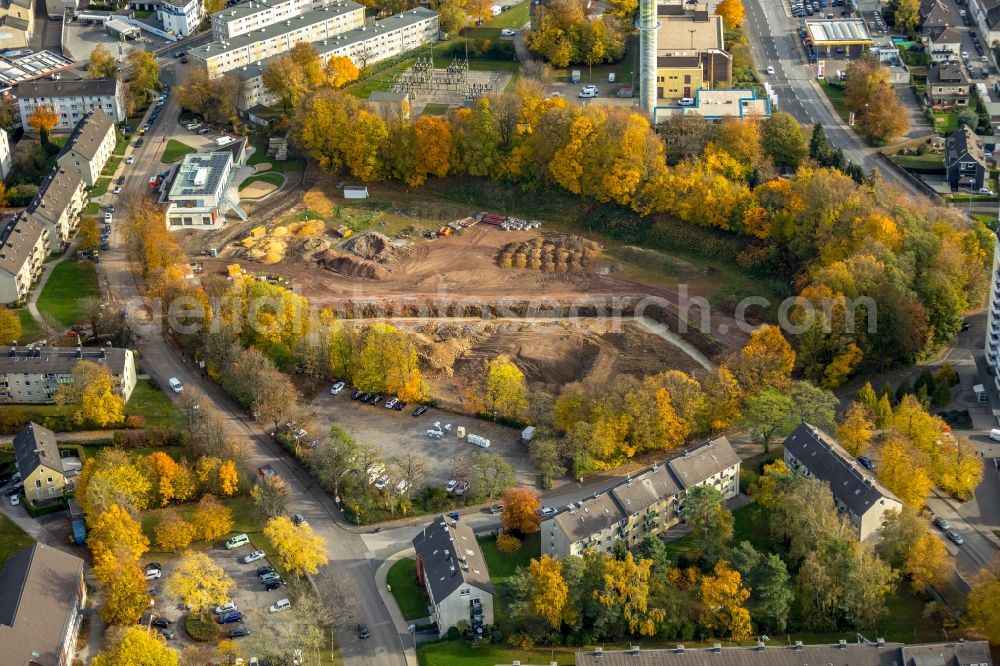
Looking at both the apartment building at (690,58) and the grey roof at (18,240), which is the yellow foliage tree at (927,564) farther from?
the grey roof at (18,240)

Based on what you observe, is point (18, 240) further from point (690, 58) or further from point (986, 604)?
point (986, 604)

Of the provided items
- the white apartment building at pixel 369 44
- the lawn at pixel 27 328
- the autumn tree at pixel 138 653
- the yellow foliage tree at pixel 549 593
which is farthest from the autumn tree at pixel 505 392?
the white apartment building at pixel 369 44

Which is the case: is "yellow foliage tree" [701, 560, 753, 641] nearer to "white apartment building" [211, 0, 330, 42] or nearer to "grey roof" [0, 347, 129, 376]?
"grey roof" [0, 347, 129, 376]

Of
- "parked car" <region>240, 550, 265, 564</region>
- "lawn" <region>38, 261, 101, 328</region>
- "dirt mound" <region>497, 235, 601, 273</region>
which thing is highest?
"dirt mound" <region>497, 235, 601, 273</region>

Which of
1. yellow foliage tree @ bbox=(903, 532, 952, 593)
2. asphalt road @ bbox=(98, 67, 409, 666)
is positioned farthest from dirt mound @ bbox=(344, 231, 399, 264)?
yellow foliage tree @ bbox=(903, 532, 952, 593)

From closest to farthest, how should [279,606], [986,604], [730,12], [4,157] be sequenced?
1. [986,604]
2. [279,606]
3. [4,157]
4. [730,12]

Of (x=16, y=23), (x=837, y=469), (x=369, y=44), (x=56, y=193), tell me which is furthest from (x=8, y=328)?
(x=16, y=23)
